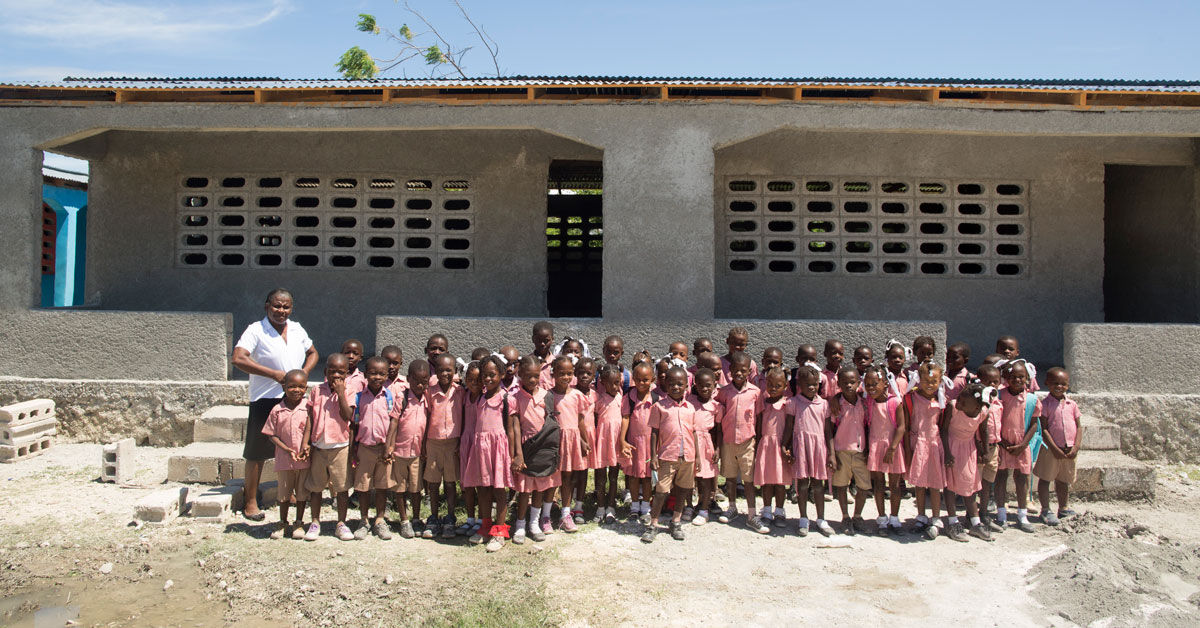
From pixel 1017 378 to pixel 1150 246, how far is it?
5.12m

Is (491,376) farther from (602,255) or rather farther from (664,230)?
(602,255)

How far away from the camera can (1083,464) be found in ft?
20.2

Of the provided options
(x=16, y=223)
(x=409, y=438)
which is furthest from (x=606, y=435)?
(x=16, y=223)

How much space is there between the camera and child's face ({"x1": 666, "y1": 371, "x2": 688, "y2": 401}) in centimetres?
504

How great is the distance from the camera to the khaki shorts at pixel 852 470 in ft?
16.9

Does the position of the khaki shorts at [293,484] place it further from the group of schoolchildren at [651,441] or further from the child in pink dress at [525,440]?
the child in pink dress at [525,440]

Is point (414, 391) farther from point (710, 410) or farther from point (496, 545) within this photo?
point (710, 410)

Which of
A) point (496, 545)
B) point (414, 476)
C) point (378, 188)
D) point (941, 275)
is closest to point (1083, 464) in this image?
point (941, 275)

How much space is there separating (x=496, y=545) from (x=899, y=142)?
6.05m

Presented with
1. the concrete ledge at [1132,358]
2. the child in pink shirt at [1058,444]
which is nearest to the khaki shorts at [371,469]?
the child in pink shirt at [1058,444]

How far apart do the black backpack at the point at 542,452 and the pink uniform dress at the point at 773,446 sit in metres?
1.31

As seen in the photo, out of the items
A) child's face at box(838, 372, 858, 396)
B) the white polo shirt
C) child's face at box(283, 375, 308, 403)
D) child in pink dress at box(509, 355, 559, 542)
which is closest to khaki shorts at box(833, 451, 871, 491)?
child's face at box(838, 372, 858, 396)

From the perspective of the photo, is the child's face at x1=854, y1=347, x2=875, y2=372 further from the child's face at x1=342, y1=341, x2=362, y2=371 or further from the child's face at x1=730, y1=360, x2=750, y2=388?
the child's face at x1=342, y1=341, x2=362, y2=371

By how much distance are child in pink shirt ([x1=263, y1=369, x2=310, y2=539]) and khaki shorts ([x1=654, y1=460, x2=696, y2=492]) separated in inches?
85.0
